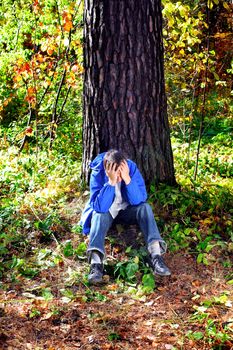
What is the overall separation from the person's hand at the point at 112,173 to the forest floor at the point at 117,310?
0.75 metres

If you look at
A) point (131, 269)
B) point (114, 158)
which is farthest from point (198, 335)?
point (114, 158)

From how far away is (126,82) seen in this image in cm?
494

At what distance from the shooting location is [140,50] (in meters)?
4.92

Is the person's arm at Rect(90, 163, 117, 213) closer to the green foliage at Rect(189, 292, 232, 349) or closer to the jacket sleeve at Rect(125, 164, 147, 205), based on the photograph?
the jacket sleeve at Rect(125, 164, 147, 205)

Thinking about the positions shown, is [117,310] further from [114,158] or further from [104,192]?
[114,158]

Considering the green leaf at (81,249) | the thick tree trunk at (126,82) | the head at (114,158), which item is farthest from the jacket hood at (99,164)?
the green leaf at (81,249)

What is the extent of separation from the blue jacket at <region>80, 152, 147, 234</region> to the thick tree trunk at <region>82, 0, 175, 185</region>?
0.56 metres

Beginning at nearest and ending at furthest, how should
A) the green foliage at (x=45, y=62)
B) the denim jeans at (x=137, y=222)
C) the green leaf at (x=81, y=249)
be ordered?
the denim jeans at (x=137, y=222) → the green leaf at (x=81, y=249) → the green foliage at (x=45, y=62)

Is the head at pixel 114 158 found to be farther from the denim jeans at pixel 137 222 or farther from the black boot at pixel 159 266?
the black boot at pixel 159 266

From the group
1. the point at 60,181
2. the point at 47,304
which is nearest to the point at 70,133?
the point at 60,181

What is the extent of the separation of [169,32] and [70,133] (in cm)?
323

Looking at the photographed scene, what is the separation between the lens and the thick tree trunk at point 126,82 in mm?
4855

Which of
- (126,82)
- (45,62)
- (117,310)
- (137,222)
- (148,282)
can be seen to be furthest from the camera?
(45,62)

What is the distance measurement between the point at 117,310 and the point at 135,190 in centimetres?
119
